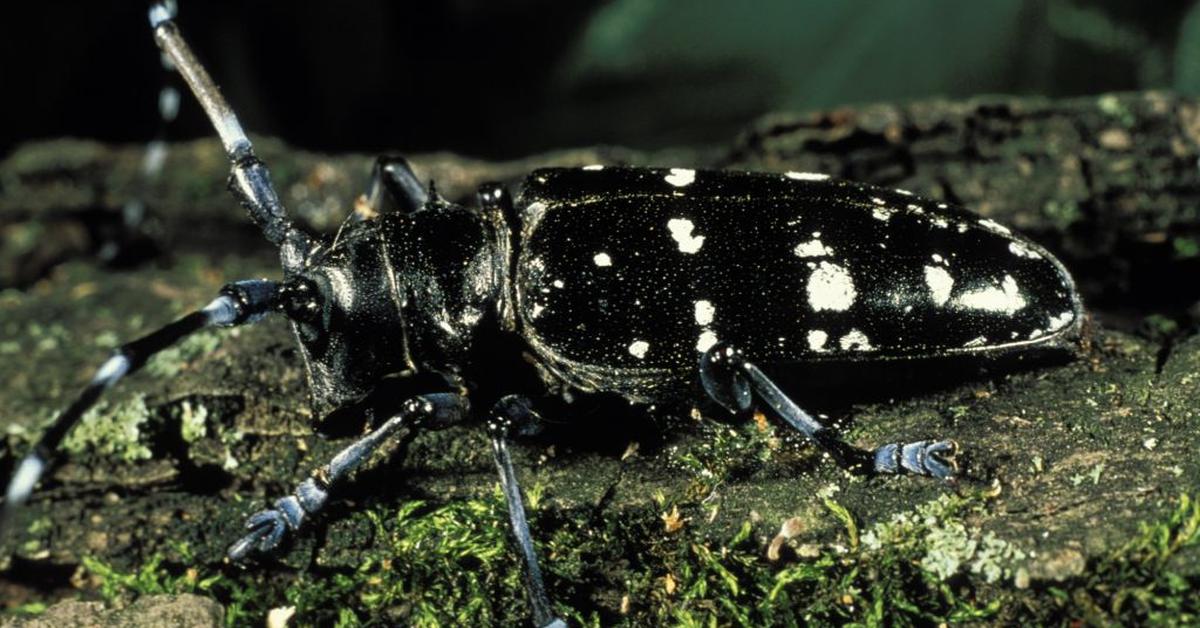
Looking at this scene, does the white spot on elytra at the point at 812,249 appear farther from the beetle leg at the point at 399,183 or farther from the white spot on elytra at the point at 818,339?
the beetle leg at the point at 399,183

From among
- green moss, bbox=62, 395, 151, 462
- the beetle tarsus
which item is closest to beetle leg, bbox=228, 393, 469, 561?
green moss, bbox=62, 395, 151, 462

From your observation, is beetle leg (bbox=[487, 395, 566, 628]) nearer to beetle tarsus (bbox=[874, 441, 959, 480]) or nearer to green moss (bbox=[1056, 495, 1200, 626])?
beetle tarsus (bbox=[874, 441, 959, 480])

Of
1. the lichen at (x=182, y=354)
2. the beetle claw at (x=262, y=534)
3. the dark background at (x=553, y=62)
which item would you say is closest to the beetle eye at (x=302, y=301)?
the beetle claw at (x=262, y=534)

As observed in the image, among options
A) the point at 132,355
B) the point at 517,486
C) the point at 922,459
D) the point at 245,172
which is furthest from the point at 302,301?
the point at 922,459

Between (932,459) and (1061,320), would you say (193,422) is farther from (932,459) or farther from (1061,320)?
(1061,320)

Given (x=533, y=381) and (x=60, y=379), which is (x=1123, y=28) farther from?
(x=60, y=379)
